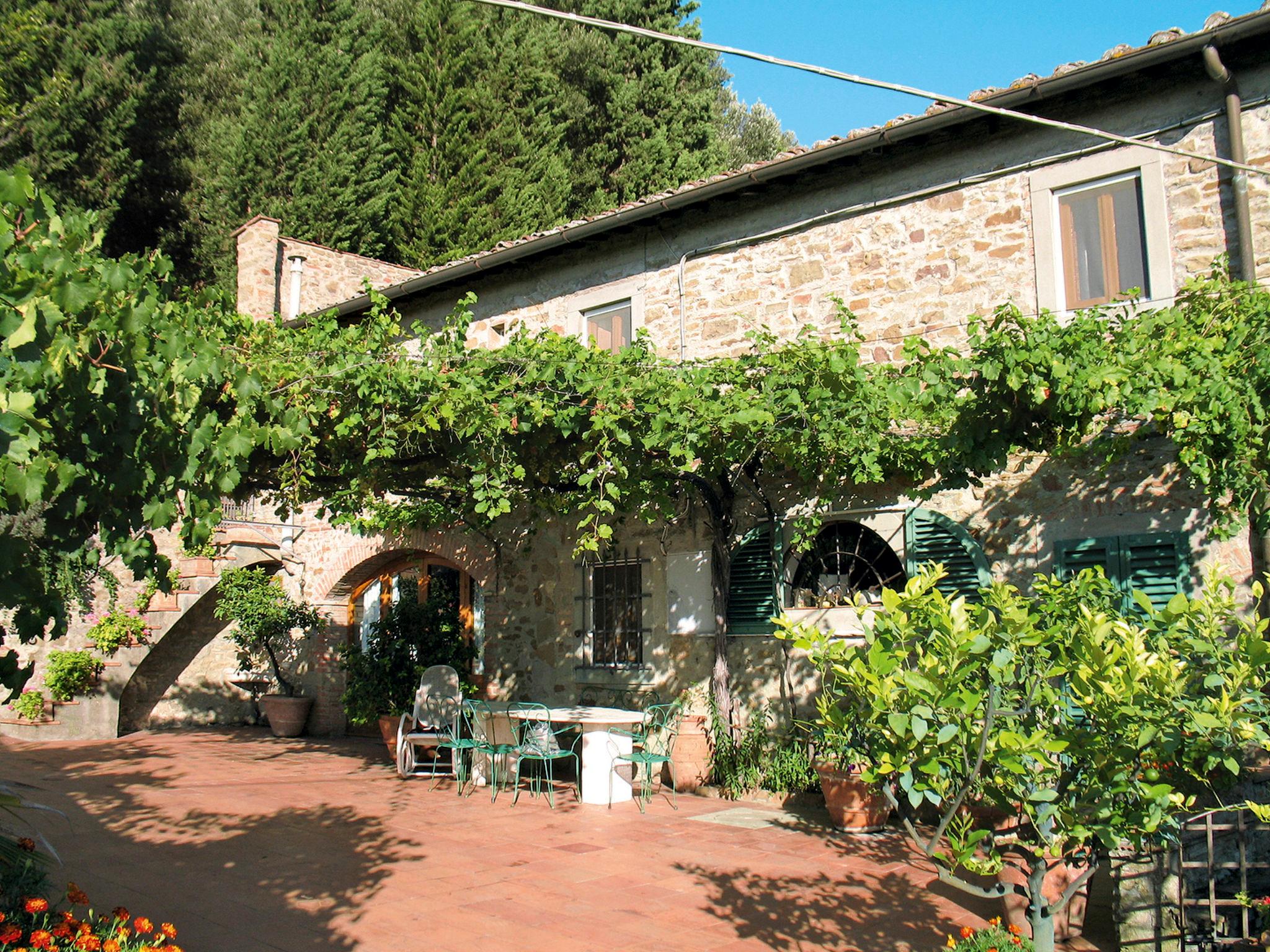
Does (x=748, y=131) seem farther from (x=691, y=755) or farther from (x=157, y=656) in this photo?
(x=691, y=755)

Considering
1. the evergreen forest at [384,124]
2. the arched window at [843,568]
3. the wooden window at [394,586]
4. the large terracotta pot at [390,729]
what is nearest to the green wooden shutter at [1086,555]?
the arched window at [843,568]

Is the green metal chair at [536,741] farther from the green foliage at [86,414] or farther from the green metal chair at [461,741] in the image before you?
the green foliage at [86,414]

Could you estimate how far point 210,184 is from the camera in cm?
1991

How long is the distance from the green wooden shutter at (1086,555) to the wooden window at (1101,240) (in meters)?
1.66

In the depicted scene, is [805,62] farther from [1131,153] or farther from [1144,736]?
[1131,153]

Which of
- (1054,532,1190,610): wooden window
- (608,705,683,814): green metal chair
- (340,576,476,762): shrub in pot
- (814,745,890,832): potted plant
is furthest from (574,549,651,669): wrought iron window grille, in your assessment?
(1054,532,1190,610): wooden window

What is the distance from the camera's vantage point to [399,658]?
34.7ft

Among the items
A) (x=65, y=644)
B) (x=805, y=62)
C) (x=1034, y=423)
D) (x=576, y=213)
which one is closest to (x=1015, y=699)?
(x=805, y=62)

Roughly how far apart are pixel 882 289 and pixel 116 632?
9.53 meters

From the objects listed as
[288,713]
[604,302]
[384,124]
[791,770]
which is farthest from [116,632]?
[384,124]

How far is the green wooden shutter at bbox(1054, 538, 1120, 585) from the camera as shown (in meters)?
6.77

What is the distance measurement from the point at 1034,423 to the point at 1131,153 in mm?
2429

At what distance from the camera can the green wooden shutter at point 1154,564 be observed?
6.54 meters

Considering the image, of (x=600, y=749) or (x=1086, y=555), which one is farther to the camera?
(x=600, y=749)
